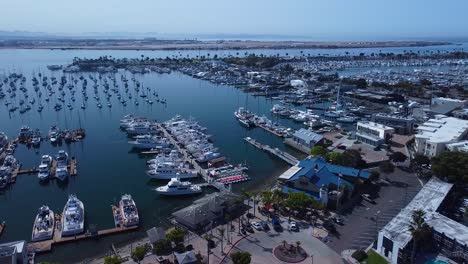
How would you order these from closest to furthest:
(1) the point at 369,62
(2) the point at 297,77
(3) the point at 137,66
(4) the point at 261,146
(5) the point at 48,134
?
1. (4) the point at 261,146
2. (5) the point at 48,134
3. (2) the point at 297,77
4. (3) the point at 137,66
5. (1) the point at 369,62

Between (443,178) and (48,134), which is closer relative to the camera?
(443,178)

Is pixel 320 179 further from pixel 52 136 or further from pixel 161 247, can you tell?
pixel 52 136

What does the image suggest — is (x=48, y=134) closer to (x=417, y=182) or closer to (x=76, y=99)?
(x=76, y=99)

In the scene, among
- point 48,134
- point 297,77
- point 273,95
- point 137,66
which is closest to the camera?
point 48,134

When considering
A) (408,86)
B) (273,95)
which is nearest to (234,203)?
(273,95)

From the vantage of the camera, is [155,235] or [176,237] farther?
[155,235]

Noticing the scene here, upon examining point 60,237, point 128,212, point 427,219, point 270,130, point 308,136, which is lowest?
point 60,237

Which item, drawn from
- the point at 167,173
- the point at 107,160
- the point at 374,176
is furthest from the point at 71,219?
the point at 374,176

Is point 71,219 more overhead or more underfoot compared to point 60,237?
more overhead
